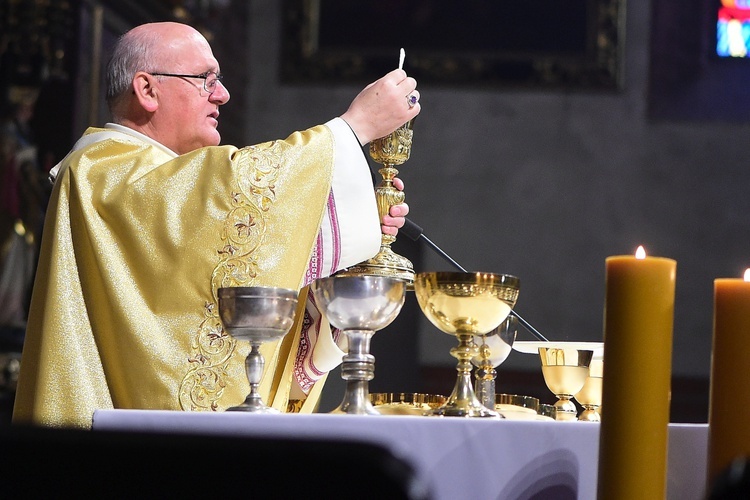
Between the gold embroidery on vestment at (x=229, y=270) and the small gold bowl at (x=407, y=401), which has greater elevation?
the gold embroidery on vestment at (x=229, y=270)

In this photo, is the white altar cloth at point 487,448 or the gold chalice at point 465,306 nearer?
the white altar cloth at point 487,448

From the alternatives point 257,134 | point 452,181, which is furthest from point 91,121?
point 452,181

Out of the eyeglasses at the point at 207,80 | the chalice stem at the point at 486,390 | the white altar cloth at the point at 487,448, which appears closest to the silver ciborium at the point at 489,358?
the chalice stem at the point at 486,390

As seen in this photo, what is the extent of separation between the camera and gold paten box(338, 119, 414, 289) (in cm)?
216

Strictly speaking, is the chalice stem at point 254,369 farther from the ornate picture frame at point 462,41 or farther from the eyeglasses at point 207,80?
the ornate picture frame at point 462,41

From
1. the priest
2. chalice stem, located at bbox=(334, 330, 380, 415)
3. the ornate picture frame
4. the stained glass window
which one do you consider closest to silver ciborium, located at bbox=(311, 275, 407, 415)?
chalice stem, located at bbox=(334, 330, 380, 415)

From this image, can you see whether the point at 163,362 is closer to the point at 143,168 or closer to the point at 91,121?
Result: the point at 143,168

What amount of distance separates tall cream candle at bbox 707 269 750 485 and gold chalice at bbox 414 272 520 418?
1.29 ft

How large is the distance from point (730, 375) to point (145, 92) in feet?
5.59

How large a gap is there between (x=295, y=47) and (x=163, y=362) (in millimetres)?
5763

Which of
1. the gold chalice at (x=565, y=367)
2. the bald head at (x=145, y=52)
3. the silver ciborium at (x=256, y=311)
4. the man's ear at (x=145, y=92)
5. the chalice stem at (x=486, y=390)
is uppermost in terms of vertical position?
the bald head at (x=145, y=52)

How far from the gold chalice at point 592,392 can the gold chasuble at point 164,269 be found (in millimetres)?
565

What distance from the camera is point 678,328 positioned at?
7211 mm

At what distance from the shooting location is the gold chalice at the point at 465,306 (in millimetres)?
1512
